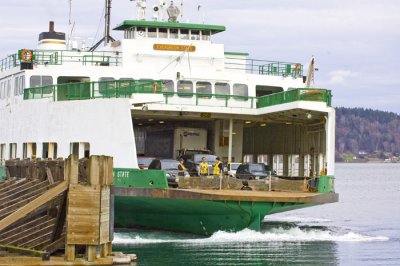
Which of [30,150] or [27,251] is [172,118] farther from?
[27,251]

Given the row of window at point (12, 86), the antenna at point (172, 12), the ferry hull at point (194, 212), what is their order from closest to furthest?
the ferry hull at point (194, 212)
the row of window at point (12, 86)
the antenna at point (172, 12)

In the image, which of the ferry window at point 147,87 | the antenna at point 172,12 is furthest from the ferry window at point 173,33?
the ferry window at point 147,87

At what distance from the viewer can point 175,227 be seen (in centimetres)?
3022

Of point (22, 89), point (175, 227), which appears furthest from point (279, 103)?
point (22, 89)

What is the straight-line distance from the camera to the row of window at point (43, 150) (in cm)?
3083

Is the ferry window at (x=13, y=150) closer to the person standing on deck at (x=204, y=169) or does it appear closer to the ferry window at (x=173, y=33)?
the ferry window at (x=173, y=33)

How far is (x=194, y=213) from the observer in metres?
28.9

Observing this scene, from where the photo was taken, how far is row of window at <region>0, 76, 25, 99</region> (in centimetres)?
3472

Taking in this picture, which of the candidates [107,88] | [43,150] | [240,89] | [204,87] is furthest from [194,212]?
[240,89]

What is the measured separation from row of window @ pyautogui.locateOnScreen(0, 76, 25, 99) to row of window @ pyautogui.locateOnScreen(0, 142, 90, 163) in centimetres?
182

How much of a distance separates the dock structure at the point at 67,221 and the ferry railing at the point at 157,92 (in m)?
5.92

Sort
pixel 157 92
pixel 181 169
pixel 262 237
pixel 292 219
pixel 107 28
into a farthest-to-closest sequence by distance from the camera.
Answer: pixel 107 28 < pixel 292 219 < pixel 181 169 < pixel 157 92 < pixel 262 237

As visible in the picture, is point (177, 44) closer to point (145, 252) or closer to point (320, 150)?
point (320, 150)

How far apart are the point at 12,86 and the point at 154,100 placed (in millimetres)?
8159
